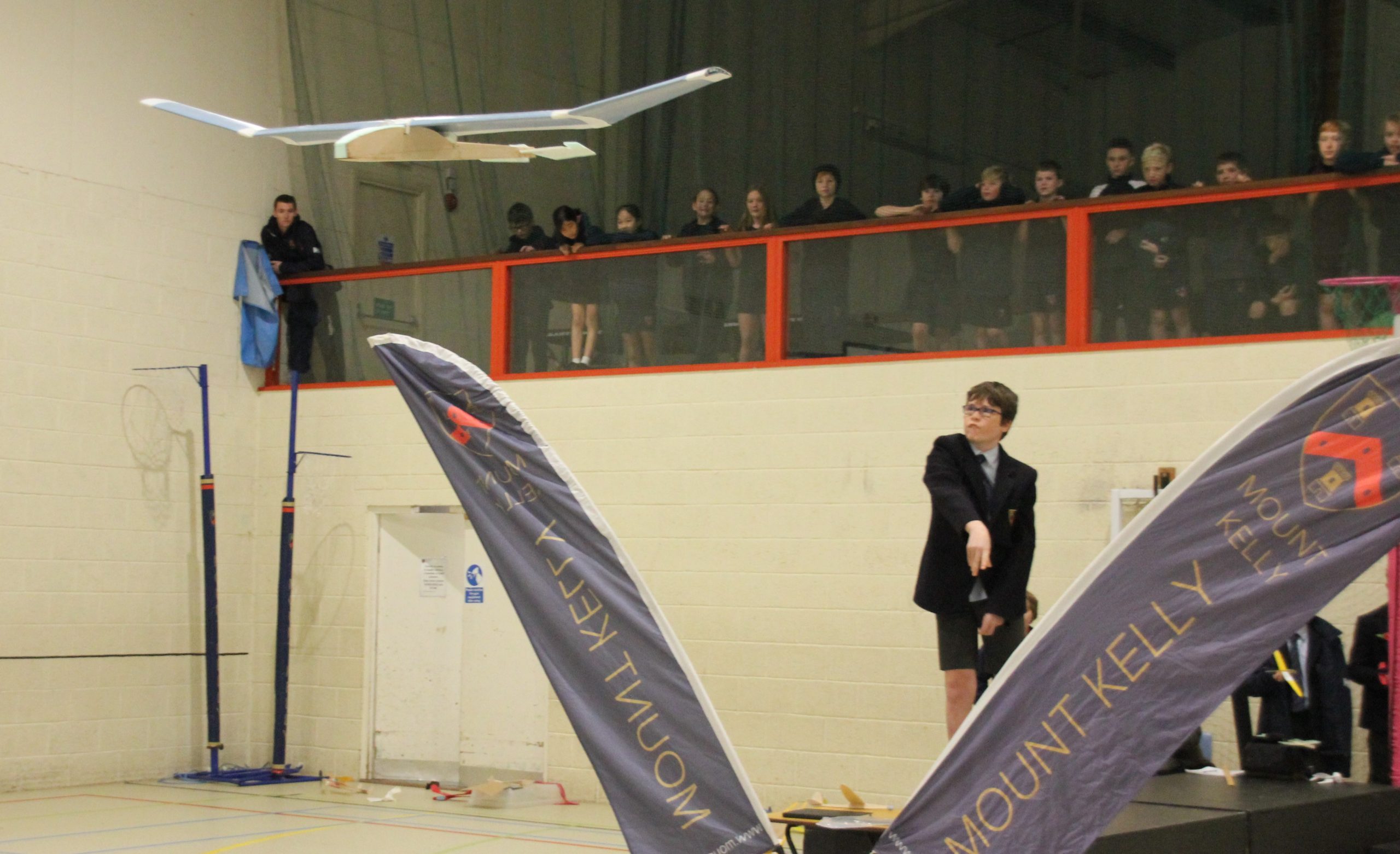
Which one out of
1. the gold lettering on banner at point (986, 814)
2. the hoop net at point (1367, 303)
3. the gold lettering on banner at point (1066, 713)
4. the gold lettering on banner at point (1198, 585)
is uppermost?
the hoop net at point (1367, 303)

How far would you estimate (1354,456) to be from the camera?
→ 3.24m

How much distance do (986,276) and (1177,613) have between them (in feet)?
13.8

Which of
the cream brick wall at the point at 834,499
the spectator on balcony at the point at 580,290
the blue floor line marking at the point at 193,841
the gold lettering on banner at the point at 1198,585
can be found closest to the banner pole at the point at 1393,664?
the cream brick wall at the point at 834,499

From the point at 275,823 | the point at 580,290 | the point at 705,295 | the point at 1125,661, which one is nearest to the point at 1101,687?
the point at 1125,661

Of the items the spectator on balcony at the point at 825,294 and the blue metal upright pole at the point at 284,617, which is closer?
the spectator on balcony at the point at 825,294

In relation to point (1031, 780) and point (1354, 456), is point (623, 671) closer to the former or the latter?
point (1031, 780)

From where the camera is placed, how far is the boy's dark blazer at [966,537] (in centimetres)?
396

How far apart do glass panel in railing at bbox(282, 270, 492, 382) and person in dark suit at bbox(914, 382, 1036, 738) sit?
517cm

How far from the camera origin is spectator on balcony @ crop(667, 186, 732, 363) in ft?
26.4

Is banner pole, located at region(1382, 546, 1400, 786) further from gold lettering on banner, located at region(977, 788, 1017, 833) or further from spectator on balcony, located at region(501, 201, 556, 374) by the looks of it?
spectator on balcony, located at region(501, 201, 556, 374)

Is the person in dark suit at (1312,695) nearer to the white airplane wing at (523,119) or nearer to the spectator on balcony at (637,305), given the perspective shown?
the white airplane wing at (523,119)

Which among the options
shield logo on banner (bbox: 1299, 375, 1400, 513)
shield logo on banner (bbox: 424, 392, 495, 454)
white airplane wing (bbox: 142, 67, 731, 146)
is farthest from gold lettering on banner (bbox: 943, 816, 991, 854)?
white airplane wing (bbox: 142, 67, 731, 146)

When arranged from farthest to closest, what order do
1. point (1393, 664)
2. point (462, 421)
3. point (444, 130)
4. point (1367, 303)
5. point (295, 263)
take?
point (295, 263), point (1367, 303), point (1393, 664), point (444, 130), point (462, 421)

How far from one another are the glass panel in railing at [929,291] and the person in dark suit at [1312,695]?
1.90m
